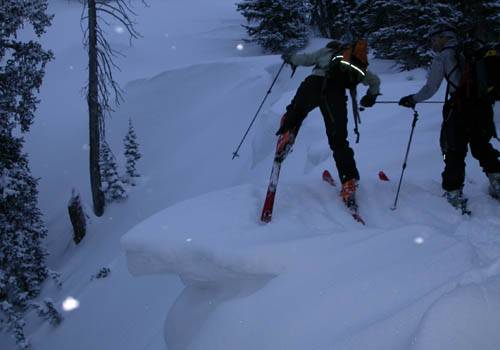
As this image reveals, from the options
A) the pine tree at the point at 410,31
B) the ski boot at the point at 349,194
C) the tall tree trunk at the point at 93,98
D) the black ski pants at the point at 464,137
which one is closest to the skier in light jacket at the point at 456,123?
the black ski pants at the point at 464,137

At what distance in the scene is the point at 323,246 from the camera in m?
2.52

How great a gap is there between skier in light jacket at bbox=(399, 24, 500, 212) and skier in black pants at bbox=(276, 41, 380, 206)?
0.82m

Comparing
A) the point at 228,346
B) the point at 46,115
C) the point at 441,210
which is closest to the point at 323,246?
the point at 228,346

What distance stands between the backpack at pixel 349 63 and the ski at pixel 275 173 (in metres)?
0.84

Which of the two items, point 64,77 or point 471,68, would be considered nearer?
point 471,68

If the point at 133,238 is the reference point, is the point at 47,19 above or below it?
above

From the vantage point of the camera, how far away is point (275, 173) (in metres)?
3.41

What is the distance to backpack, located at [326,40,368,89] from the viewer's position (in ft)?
11.6

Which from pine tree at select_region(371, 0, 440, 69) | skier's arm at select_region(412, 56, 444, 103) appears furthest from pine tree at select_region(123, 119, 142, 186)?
pine tree at select_region(371, 0, 440, 69)

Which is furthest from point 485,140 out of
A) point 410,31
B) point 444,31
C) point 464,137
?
point 410,31

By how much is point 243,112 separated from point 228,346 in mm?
13118

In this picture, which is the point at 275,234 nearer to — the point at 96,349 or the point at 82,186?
the point at 96,349

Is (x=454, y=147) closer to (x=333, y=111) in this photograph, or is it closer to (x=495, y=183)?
(x=495, y=183)

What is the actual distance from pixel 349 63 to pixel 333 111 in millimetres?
546
